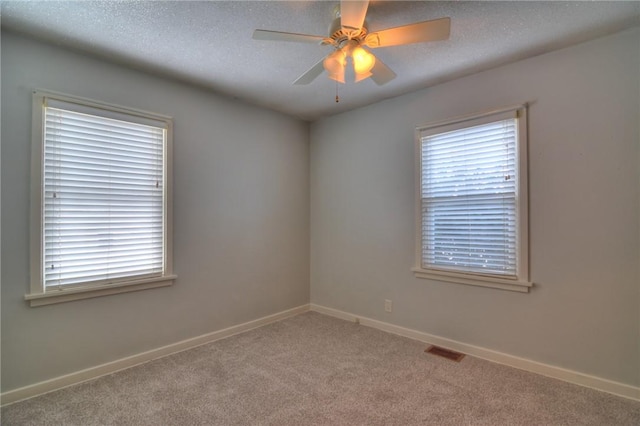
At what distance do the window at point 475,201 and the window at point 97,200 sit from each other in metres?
2.44

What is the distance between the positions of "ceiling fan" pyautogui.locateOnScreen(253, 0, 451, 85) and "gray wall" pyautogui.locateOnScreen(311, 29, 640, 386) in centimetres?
121

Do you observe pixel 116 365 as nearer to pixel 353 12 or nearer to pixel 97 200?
pixel 97 200

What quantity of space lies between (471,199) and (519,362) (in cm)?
137

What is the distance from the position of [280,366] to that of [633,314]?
2.53 m

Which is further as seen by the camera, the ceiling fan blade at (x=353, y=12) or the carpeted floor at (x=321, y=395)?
the carpeted floor at (x=321, y=395)

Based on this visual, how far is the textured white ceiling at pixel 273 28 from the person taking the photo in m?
1.87

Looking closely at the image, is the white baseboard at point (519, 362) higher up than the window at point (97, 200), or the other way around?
the window at point (97, 200)

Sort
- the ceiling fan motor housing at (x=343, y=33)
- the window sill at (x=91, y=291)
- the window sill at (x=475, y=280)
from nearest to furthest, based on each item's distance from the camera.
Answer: the ceiling fan motor housing at (x=343, y=33), the window sill at (x=91, y=291), the window sill at (x=475, y=280)

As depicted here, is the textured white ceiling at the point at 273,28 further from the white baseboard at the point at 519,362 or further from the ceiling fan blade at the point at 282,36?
the white baseboard at the point at 519,362

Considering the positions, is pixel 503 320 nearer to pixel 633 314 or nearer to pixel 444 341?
pixel 444 341

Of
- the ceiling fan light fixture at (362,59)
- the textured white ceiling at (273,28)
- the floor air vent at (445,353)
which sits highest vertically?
the textured white ceiling at (273,28)

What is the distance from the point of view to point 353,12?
1.52 meters

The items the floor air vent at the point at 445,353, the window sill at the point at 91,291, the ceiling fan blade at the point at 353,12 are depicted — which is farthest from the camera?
the floor air vent at the point at 445,353

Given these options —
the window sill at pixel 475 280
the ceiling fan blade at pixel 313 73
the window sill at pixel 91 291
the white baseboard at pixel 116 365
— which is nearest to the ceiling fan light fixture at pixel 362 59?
the ceiling fan blade at pixel 313 73
